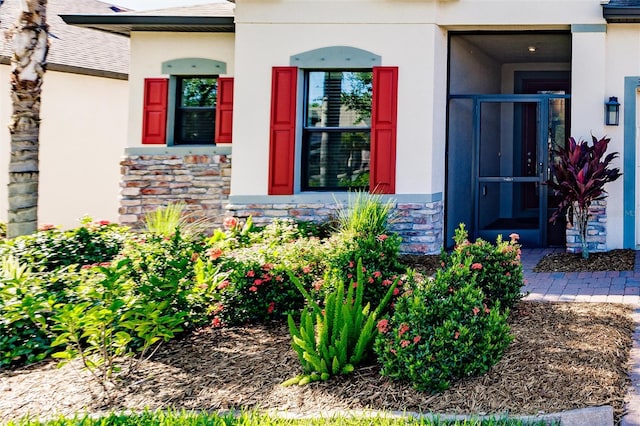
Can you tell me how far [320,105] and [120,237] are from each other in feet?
11.7

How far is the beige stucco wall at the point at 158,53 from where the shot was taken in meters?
10.5

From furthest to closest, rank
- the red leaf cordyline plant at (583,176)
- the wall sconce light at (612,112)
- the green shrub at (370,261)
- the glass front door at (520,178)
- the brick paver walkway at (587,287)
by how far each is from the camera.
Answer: the glass front door at (520,178) < the wall sconce light at (612,112) < the red leaf cordyline plant at (583,176) < the brick paver walkway at (587,287) < the green shrub at (370,261)

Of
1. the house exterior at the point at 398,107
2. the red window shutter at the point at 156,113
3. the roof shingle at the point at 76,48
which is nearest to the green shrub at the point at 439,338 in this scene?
the house exterior at the point at 398,107

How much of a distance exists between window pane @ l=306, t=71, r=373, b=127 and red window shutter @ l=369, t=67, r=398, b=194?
0.21 meters

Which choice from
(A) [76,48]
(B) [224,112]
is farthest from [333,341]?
(A) [76,48]

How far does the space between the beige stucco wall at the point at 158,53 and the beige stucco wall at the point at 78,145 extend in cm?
369

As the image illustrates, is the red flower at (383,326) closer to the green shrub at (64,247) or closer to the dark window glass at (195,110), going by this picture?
the green shrub at (64,247)

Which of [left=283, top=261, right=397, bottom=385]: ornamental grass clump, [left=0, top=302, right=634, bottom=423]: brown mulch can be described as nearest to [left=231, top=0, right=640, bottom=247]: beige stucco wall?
[left=0, top=302, right=634, bottom=423]: brown mulch

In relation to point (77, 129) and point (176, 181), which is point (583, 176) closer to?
point (176, 181)

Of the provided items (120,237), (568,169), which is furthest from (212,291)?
(568,169)

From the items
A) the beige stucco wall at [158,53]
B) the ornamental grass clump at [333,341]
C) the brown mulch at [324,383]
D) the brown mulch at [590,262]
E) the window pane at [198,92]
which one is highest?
the beige stucco wall at [158,53]

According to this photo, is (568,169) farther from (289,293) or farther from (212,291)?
(212,291)

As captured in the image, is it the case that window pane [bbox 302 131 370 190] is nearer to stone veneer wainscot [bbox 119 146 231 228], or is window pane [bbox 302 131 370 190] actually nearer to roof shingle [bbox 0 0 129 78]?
stone veneer wainscot [bbox 119 146 231 228]

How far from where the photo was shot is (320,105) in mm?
9422
